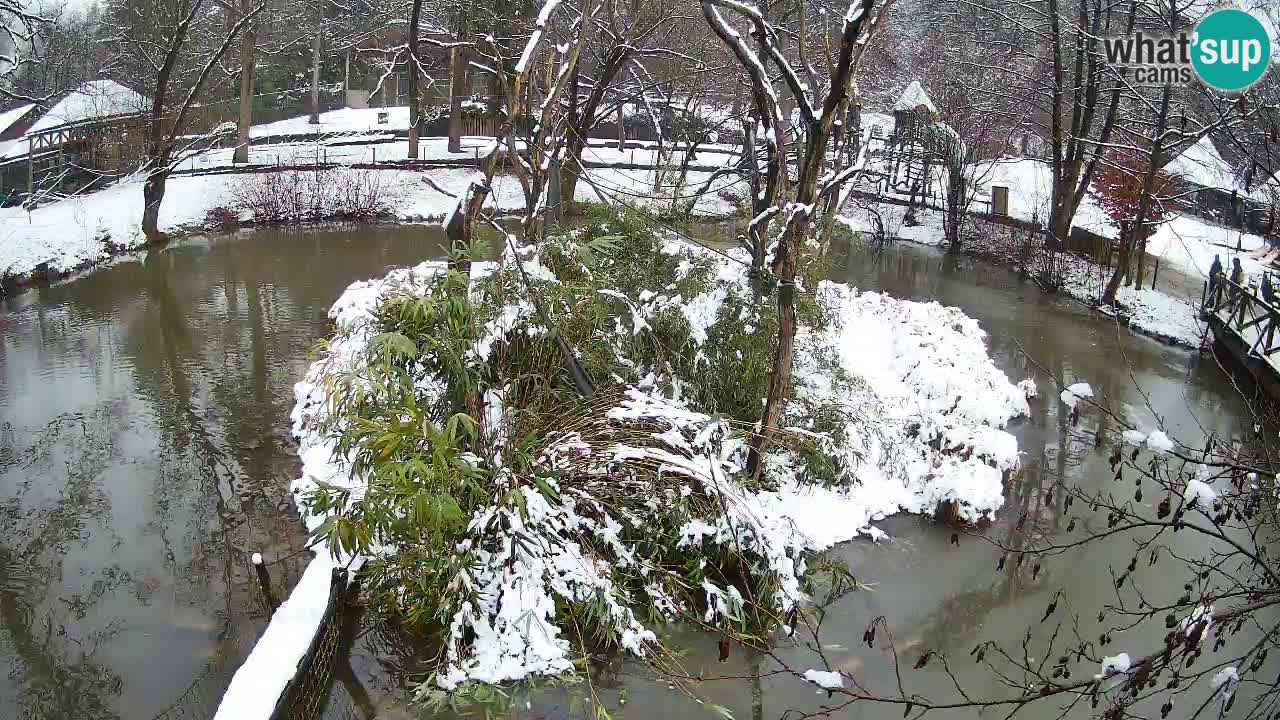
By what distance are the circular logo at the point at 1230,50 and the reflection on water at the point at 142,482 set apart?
1281cm

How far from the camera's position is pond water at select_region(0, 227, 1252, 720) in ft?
21.2

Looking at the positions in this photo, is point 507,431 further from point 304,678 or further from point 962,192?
point 962,192

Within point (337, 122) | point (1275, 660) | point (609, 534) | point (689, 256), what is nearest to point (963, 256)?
point (689, 256)

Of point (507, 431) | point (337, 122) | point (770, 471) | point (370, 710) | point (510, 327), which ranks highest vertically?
point (337, 122)

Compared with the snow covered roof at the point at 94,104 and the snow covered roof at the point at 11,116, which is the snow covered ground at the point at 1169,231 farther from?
the snow covered roof at the point at 11,116

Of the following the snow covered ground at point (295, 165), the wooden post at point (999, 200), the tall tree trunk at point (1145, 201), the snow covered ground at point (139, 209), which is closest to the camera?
the tall tree trunk at point (1145, 201)

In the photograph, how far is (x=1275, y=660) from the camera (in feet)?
23.4

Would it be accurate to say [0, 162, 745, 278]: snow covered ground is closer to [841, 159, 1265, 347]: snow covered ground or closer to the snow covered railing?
[841, 159, 1265, 347]: snow covered ground

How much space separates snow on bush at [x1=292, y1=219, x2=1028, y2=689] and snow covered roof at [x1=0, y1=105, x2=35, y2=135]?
16.5 m

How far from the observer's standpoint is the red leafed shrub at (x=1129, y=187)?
17.6 m

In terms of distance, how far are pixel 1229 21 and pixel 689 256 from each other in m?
9.27

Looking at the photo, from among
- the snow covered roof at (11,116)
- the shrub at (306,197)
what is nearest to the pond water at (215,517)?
the shrub at (306,197)

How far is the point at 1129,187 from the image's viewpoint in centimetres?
1867

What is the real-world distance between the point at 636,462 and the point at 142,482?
17.0ft
